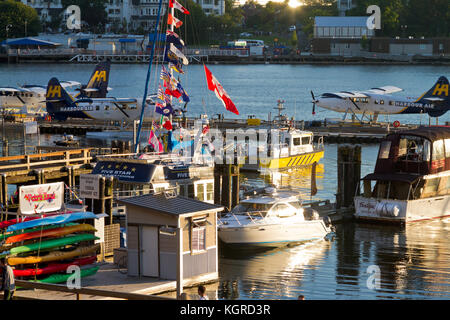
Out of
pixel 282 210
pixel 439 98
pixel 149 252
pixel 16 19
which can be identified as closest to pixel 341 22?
pixel 16 19

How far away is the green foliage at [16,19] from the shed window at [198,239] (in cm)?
17693

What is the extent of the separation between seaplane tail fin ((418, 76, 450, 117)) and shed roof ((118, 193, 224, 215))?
4320 centimetres

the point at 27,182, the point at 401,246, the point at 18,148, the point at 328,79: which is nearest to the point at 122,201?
the point at 27,182

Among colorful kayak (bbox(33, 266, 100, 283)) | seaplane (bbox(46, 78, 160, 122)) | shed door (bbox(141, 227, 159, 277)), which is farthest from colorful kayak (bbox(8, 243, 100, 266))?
seaplane (bbox(46, 78, 160, 122))

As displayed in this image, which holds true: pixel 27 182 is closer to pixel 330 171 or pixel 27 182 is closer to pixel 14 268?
pixel 14 268

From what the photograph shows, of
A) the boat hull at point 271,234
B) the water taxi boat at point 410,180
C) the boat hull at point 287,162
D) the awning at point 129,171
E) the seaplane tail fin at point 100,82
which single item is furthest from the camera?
the seaplane tail fin at point 100,82

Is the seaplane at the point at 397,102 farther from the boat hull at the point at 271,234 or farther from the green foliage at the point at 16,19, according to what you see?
the green foliage at the point at 16,19

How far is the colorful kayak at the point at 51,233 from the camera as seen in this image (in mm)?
22661

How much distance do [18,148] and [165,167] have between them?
28.2 meters

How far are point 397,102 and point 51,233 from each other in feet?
147

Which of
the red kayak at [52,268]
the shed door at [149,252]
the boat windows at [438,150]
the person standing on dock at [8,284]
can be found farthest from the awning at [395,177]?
the person standing on dock at [8,284]

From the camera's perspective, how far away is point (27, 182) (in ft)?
104

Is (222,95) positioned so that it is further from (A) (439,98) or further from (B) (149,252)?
(A) (439,98)

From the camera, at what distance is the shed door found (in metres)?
22.9
